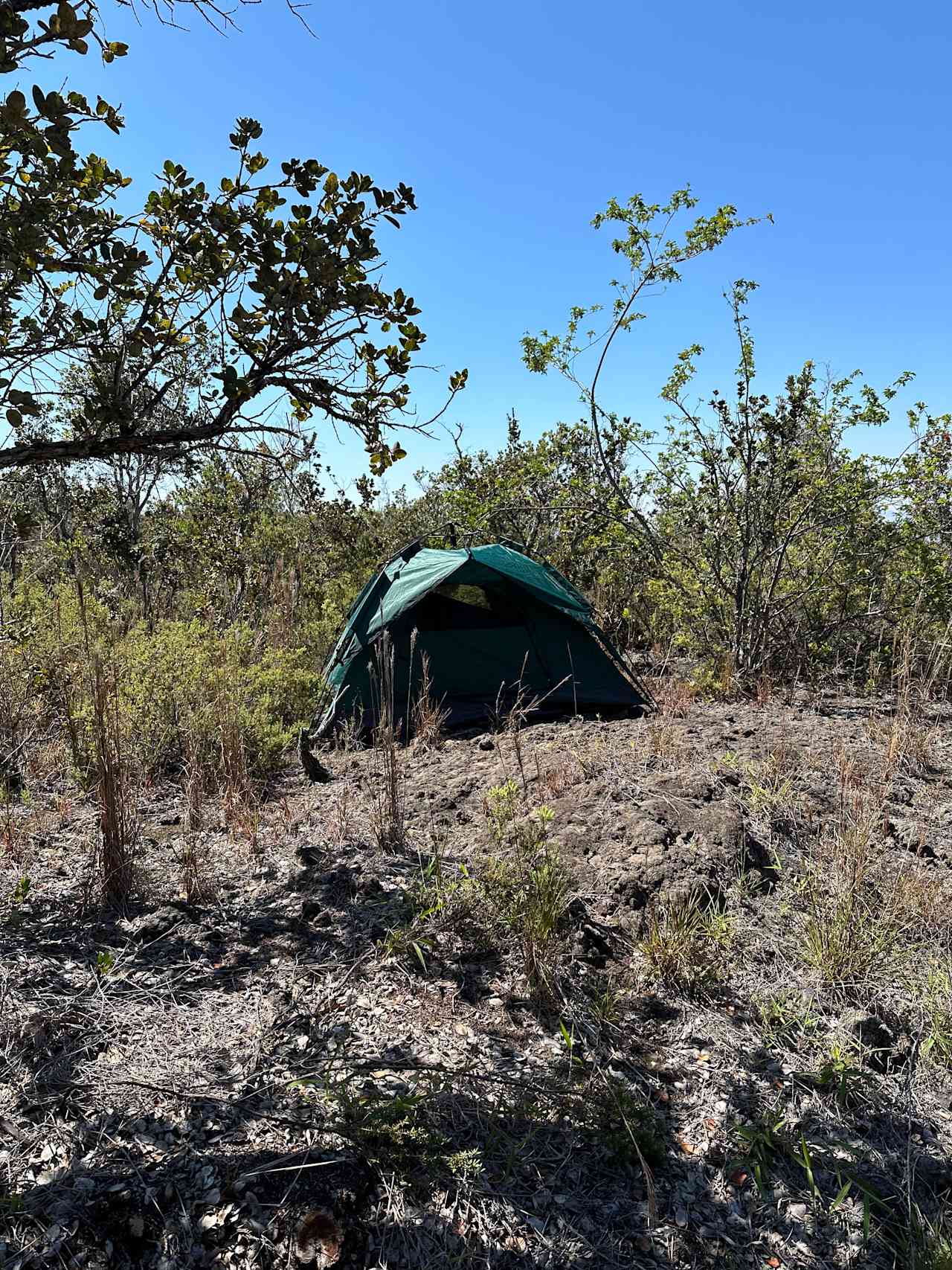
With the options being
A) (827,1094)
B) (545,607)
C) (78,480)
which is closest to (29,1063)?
(827,1094)

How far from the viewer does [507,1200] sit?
1974 millimetres

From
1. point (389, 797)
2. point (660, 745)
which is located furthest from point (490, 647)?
point (389, 797)

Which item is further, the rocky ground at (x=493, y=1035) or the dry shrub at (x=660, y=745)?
the dry shrub at (x=660, y=745)

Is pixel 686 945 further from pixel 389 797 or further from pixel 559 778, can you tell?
pixel 389 797

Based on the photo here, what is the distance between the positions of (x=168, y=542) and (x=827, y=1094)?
31.9 feet

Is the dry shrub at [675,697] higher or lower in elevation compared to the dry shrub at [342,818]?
higher

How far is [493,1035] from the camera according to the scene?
2547 millimetres

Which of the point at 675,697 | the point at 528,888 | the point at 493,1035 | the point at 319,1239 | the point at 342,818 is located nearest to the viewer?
the point at 319,1239

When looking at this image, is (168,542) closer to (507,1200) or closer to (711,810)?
(711,810)

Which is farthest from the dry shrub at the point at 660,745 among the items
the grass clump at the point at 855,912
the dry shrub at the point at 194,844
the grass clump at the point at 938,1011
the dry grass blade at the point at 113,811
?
the dry grass blade at the point at 113,811

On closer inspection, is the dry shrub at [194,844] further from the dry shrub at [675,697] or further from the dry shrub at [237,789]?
the dry shrub at [675,697]

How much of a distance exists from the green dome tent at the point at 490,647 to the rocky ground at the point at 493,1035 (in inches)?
79.0

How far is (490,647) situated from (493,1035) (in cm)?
399

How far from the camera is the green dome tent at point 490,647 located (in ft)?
20.5
